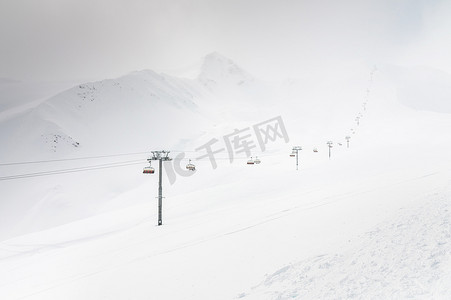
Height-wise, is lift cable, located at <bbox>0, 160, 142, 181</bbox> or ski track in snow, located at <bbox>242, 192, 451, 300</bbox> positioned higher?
lift cable, located at <bbox>0, 160, 142, 181</bbox>

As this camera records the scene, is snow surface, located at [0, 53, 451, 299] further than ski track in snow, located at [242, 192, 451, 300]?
Yes

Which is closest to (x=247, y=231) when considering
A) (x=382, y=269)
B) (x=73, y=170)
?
(x=382, y=269)

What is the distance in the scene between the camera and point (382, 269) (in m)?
7.98

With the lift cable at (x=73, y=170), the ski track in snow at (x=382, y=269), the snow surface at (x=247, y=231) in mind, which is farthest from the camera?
the lift cable at (x=73, y=170)

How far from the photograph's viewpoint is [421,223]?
10172 millimetres

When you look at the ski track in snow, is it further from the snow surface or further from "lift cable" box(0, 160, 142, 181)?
"lift cable" box(0, 160, 142, 181)

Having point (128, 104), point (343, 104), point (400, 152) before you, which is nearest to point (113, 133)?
point (128, 104)

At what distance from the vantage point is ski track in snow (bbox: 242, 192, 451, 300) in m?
7.07

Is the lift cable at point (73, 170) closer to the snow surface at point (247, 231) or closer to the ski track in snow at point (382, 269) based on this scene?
the snow surface at point (247, 231)

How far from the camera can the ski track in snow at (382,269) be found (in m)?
7.07

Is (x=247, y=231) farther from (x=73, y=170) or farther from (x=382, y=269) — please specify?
(x=73, y=170)

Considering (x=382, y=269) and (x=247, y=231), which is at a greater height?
(x=247, y=231)

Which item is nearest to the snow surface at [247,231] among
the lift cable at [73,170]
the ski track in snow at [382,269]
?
the ski track in snow at [382,269]

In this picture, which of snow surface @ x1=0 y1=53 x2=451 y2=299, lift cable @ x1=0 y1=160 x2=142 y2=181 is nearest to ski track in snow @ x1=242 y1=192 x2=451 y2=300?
snow surface @ x1=0 y1=53 x2=451 y2=299
